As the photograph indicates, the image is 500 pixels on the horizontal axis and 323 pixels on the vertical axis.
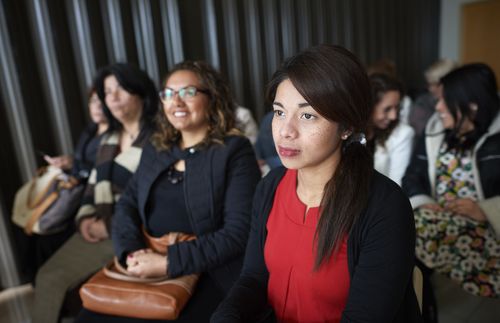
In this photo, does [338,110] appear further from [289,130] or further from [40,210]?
[40,210]

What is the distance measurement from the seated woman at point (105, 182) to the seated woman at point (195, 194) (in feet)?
1.22

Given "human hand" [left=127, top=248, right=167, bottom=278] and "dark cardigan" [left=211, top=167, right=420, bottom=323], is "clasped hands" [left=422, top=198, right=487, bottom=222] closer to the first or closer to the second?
"dark cardigan" [left=211, top=167, right=420, bottom=323]

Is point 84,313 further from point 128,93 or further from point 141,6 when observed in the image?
point 141,6

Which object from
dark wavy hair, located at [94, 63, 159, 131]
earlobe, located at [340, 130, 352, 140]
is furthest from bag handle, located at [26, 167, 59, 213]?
earlobe, located at [340, 130, 352, 140]

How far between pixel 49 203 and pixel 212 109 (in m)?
1.28

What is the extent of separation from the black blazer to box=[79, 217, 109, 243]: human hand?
1.46 ft

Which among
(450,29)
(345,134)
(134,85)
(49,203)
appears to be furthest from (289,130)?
(450,29)

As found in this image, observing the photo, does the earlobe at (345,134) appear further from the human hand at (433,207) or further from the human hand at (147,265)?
the human hand at (433,207)

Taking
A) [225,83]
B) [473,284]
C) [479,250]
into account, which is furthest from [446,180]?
[225,83]

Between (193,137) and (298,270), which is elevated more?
(193,137)

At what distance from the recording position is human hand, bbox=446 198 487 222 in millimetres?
1839

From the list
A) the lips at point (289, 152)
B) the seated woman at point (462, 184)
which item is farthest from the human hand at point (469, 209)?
the lips at point (289, 152)

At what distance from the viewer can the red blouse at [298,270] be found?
1.04 meters

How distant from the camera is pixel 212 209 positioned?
158 centimetres
